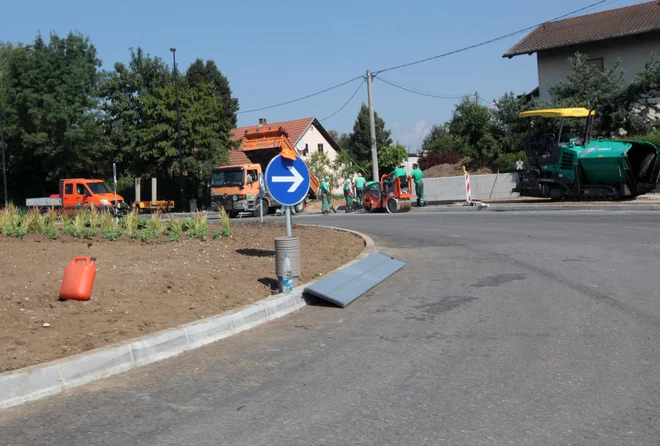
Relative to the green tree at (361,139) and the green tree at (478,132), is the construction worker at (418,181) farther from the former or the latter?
the green tree at (361,139)

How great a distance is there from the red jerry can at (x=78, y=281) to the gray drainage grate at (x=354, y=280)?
2.68m

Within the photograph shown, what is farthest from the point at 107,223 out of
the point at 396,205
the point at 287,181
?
the point at 396,205

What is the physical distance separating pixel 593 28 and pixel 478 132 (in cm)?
906

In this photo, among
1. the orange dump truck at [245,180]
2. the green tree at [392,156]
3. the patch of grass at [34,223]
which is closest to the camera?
the patch of grass at [34,223]

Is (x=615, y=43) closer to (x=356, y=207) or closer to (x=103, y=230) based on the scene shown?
(x=356, y=207)

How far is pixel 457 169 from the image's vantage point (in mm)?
40844

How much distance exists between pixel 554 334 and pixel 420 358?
1567mm

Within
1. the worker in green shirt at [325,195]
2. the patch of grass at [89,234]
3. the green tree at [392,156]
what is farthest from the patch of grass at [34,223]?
the green tree at [392,156]

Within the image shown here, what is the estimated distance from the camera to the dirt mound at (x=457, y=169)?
3897 centimetres

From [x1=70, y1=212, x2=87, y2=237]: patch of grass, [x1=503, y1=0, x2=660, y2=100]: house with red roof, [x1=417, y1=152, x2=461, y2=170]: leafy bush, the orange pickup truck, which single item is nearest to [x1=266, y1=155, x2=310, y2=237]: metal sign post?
[x1=70, y1=212, x2=87, y2=237]: patch of grass

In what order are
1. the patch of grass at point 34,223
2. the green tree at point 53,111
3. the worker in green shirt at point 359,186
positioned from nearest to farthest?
the patch of grass at point 34,223, the worker in green shirt at point 359,186, the green tree at point 53,111

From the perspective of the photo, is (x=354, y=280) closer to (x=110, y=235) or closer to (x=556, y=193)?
(x=110, y=235)

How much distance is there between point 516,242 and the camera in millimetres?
14273

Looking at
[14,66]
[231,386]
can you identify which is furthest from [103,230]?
[14,66]
